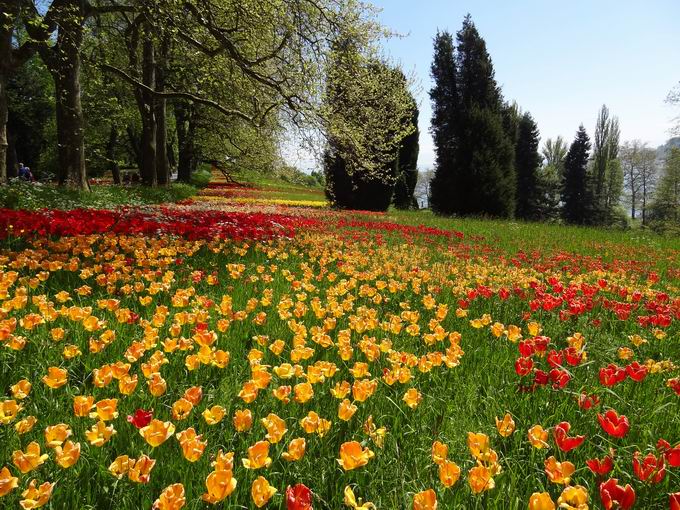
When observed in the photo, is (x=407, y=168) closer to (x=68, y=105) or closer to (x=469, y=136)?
(x=469, y=136)

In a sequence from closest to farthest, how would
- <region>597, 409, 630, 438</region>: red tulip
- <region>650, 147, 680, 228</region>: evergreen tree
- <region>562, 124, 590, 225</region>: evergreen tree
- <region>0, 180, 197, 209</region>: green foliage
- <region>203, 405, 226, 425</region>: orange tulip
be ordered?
<region>597, 409, 630, 438</region>: red tulip → <region>203, 405, 226, 425</region>: orange tulip → <region>0, 180, 197, 209</region>: green foliage → <region>562, 124, 590, 225</region>: evergreen tree → <region>650, 147, 680, 228</region>: evergreen tree

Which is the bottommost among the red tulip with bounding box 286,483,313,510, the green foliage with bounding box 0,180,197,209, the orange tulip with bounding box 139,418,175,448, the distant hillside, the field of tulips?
the field of tulips

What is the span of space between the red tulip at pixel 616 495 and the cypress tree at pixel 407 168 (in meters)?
28.2

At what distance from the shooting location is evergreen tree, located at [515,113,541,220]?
1494 inches

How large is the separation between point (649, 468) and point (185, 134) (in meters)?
33.1

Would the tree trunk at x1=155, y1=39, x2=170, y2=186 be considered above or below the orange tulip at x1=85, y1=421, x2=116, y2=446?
above

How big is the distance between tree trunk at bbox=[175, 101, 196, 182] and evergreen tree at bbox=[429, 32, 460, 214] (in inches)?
640

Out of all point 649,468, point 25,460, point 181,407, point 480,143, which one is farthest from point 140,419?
point 480,143

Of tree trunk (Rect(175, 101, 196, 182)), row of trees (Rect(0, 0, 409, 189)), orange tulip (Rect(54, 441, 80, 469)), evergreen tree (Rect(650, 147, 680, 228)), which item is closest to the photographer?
orange tulip (Rect(54, 441, 80, 469))

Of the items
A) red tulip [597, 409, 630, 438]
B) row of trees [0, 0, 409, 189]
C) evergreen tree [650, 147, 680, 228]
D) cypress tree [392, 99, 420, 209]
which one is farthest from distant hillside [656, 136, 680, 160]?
red tulip [597, 409, 630, 438]

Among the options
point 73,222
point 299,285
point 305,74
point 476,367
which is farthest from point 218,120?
point 476,367

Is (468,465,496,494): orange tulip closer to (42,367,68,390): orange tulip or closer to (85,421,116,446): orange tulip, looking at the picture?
(85,421,116,446): orange tulip

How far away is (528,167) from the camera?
126ft

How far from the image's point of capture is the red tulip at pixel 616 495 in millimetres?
1084
